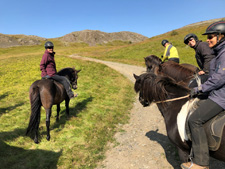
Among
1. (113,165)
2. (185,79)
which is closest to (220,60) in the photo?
(185,79)

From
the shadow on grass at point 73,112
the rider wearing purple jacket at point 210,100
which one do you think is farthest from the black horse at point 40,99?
the rider wearing purple jacket at point 210,100

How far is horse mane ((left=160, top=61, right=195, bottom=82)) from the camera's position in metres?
5.49

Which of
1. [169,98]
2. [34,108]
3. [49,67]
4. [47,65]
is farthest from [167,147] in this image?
[47,65]

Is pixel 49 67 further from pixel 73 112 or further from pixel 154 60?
pixel 154 60

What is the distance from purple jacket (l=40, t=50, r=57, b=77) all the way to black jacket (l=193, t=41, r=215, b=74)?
674 centimetres

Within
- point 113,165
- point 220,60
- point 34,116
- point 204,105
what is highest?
point 220,60

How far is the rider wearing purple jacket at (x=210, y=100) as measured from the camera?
283 cm

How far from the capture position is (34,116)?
5883 millimetres

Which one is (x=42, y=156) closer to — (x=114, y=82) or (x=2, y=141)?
(x=2, y=141)

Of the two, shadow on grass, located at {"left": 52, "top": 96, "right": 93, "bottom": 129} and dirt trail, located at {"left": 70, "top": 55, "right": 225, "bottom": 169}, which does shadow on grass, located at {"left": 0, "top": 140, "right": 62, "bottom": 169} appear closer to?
dirt trail, located at {"left": 70, "top": 55, "right": 225, "bottom": 169}

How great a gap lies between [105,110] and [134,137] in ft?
10.9

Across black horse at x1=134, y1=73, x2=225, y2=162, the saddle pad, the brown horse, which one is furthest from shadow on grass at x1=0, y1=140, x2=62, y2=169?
the brown horse

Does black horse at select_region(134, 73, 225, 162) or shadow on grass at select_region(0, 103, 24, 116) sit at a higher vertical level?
black horse at select_region(134, 73, 225, 162)

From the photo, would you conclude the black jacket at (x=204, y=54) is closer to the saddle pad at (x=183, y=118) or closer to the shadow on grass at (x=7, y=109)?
the saddle pad at (x=183, y=118)
